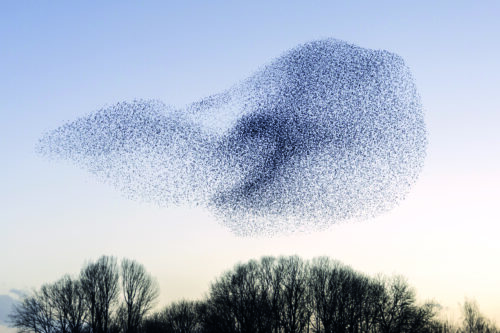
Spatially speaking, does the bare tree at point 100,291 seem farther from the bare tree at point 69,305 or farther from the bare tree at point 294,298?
the bare tree at point 294,298

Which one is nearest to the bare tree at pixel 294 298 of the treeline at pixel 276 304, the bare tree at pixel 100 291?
the treeline at pixel 276 304

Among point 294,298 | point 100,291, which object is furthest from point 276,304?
point 100,291

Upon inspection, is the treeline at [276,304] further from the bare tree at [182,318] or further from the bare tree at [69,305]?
the bare tree at [182,318]

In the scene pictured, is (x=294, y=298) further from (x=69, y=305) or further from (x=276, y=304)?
(x=69, y=305)

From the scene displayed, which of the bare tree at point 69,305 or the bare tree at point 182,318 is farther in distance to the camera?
the bare tree at point 182,318

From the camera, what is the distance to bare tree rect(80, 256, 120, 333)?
70062 mm

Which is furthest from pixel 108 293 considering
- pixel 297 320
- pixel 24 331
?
pixel 297 320

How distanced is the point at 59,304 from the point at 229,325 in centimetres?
2478

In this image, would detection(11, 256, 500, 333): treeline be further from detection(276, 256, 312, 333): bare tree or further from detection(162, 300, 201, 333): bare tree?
detection(162, 300, 201, 333): bare tree

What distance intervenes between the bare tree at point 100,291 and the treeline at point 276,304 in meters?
0.14

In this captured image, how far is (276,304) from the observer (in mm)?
69938

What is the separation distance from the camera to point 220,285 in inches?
2928

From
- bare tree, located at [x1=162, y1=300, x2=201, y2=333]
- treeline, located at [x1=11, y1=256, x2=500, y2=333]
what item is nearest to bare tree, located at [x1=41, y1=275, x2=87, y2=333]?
treeline, located at [x1=11, y1=256, x2=500, y2=333]

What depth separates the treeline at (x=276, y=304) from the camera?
229ft
